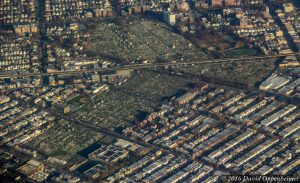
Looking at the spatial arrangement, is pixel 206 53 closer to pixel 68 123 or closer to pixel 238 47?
pixel 238 47

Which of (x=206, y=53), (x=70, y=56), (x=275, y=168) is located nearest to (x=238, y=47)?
(x=206, y=53)

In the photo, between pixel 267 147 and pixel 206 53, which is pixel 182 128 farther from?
pixel 206 53

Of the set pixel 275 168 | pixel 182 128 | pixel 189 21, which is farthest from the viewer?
pixel 189 21

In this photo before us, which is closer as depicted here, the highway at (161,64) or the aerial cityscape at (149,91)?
the aerial cityscape at (149,91)

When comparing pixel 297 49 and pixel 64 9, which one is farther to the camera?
pixel 64 9

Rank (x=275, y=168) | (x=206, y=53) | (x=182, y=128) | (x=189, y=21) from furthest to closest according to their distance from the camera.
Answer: (x=189, y=21) < (x=206, y=53) < (x=182, y=128) < (x=275, y=168)

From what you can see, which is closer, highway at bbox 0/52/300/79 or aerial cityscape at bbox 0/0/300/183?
aerial cityscape at bbox 0/0/300/183

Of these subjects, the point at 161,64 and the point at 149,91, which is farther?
the point at 161,64
